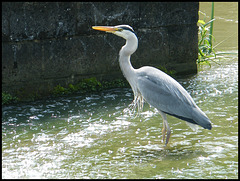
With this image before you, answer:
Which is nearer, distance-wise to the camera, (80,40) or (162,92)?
(162,92)

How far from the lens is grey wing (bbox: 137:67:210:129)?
5.58 meters

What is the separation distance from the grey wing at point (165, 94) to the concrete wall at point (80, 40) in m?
2.27

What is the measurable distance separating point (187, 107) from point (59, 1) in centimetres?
324

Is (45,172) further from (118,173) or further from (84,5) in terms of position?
(84,5)

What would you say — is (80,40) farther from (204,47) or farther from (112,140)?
(204,47)

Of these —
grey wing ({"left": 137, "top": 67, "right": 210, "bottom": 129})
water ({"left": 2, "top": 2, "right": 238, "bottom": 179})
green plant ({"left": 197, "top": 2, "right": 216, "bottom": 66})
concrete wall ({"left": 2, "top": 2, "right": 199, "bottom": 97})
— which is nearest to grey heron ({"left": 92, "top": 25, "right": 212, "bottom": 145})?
grey wing ({"left": 137, "top": 67, "right": 210, "bottom": 129})

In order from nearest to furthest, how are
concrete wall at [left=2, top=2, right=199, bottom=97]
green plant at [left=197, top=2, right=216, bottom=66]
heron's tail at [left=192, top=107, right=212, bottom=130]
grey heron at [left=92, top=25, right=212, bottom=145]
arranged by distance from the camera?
heron's tail at [left=192, top=107, right=212, bottom=130], grey heron at [left=92, top=25, right=212, bottom=145], concrete wall at [left=2, top=2, right=199, bottom=97], green plant at [left=197, top=2, right=216, bottom=66]

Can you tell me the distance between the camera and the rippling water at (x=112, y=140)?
496 cm

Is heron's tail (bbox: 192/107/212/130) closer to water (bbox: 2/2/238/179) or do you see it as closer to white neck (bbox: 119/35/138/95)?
water (bbox: 2/2/238/179)

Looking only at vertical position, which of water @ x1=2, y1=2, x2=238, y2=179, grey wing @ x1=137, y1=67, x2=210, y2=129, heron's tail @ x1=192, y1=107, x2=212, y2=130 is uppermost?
grey wing @ x1=137, y1=67, x2=210, y2=129

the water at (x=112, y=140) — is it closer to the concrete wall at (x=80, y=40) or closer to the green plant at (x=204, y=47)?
the concrete wall at (x=80, y=40)

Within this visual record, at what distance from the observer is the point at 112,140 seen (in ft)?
19.3

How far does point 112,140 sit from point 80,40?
2548mm

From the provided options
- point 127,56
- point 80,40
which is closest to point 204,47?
point 80,40
